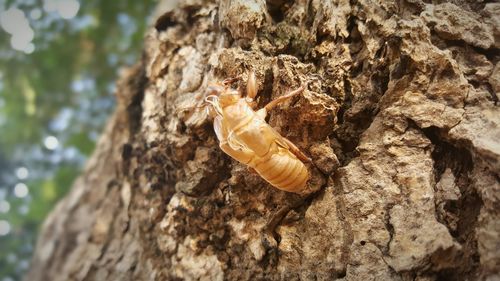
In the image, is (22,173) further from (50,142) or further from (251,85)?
(251,85)

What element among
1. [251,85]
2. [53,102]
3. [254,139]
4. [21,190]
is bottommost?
[21,190]

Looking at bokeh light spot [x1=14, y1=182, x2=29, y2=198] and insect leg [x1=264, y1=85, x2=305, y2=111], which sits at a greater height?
insect leg [x1=264, y1=85, x2=305, y2=111]

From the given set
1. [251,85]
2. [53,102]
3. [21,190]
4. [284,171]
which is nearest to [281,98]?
[251,85]

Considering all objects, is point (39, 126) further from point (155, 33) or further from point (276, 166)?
point (276, 166)

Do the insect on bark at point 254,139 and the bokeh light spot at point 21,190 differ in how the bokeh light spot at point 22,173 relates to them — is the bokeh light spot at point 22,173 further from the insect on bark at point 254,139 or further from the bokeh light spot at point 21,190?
the insect on bark at point 254,139

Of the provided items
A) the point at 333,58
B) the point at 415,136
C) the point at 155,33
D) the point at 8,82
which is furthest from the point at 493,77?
the point at 8,82

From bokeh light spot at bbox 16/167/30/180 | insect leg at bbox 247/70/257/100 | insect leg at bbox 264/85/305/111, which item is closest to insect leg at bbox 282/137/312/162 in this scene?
insect leg at bbox 264/85/305/111

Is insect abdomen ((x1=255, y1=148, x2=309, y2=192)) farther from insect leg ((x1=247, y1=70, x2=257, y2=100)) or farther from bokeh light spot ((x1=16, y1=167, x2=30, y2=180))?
bokeh light spot ((x1=16, y1=167, x2=30, y2=180))
